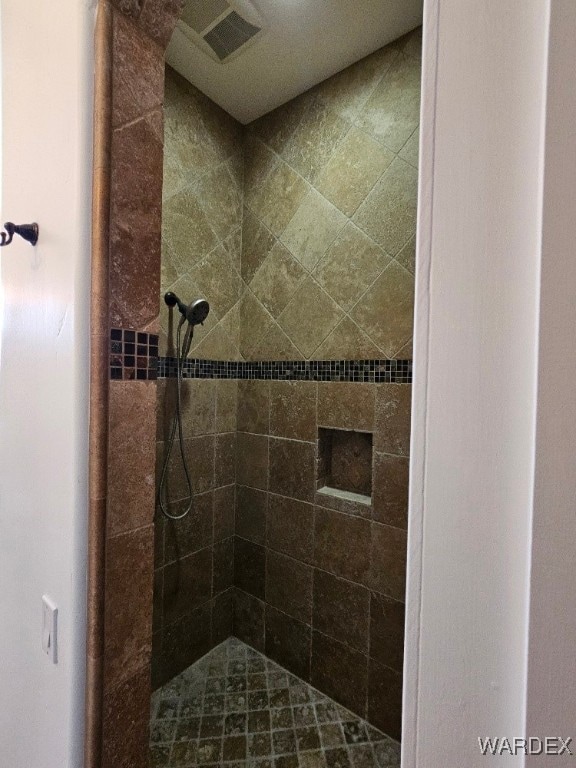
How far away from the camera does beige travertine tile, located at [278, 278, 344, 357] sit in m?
1.58

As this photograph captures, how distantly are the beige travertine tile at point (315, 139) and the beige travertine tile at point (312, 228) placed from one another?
5.3 inches

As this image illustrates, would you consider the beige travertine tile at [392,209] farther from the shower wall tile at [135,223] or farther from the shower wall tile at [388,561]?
the shower wall tile at [388,561]

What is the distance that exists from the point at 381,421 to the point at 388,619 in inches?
31.4

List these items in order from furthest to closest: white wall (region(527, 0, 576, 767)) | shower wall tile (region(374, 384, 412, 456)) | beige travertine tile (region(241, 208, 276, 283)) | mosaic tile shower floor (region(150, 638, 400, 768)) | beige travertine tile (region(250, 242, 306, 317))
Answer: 1. beige travertine tile (region(241, 208, 276, 283))
2. beige travertine tile (region(250, 242, 306, 317))
3. shower wall tile (region(374, 384, 412, 456))
4. mosaic tile shower floor (region(150, 638, 400, 768))
5. white wall (region(527, 0, 576, 767))

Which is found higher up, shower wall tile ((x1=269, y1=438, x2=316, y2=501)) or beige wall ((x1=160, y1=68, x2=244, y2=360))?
beige wall ((x1=160, y1=68, x2=244, y2=360))

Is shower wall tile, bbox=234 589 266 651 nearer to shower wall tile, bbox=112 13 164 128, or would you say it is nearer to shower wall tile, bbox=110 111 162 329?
shower wall tile, bbox=110 111 162 329

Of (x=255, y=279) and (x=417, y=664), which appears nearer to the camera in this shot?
(x=417, y=664)

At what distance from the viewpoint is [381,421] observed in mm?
1434

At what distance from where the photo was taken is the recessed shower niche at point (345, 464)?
1.54m

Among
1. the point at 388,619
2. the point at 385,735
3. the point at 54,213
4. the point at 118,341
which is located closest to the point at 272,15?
the point at 54,213

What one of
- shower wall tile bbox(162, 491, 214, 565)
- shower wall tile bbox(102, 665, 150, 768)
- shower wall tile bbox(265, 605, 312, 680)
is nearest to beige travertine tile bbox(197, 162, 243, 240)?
shower wall tile bbox(162, 491, 214, 565)

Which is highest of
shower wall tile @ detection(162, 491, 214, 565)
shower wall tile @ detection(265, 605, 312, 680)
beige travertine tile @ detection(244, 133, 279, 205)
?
beige travertine tile @ detection(244, 133, 279, 205)

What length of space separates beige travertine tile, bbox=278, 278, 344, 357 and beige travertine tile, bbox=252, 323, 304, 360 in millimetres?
29

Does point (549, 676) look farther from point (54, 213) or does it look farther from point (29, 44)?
point (29, 44)
